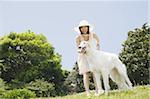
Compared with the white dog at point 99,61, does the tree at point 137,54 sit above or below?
above

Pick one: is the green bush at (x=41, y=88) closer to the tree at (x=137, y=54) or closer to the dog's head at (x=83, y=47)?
the tree at (x=137, y=54)

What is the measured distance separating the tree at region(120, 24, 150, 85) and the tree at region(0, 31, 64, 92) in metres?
6.55

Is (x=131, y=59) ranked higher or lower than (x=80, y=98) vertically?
higher

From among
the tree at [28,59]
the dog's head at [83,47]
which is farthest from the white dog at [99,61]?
the tree at [28,59]

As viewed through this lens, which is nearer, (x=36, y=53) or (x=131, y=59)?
(x=131, y=59)

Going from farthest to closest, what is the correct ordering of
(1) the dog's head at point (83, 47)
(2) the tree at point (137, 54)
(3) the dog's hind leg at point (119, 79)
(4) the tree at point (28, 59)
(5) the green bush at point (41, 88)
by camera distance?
1. (4) the tree at point (28, 59)
2. (5) the green bush at point (41, 88)
3. (2) the tree at point (137, 54)
4. (3) the dog's hind leg at point (119, 79)
5. (1) the dog's head at point (83, 47)

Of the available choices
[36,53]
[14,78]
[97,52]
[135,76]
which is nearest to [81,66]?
[97,52]

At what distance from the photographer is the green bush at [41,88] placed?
2736cm

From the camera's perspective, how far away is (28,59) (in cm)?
3206

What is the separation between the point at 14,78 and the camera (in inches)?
1197

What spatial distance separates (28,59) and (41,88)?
5307mm

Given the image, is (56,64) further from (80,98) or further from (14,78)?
(80,98)

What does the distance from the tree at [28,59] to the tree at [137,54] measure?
6.55m

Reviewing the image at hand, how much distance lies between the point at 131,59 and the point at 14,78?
28.5 feet
